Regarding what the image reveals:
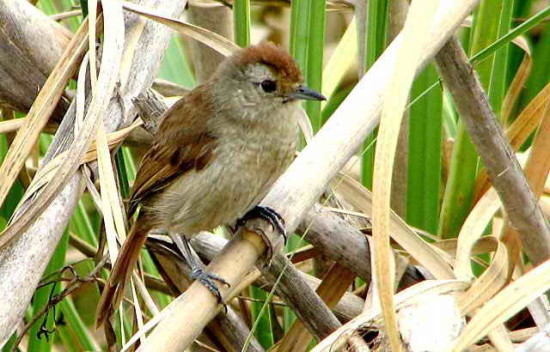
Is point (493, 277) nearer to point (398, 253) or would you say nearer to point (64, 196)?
point (398, 253)

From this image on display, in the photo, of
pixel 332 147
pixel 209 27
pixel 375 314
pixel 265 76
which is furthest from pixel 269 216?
pixel 209 27

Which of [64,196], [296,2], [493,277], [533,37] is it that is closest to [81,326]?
[64,196]

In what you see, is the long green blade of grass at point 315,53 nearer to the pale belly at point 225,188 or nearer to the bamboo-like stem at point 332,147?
the pale belly at point 225,188

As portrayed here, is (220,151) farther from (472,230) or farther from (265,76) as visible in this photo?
(472,230)

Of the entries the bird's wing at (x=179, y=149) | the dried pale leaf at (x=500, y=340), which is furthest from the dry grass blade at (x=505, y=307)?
the bird's wing at (x=179, y=149)

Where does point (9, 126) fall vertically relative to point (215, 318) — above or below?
above

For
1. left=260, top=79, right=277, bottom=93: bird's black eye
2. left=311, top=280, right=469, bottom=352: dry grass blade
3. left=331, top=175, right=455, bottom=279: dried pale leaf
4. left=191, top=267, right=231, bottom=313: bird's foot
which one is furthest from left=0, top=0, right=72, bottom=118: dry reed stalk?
left=311, top=280, right=469, bottom=352: dry grass blade

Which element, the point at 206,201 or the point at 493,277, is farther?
the point at 206,201

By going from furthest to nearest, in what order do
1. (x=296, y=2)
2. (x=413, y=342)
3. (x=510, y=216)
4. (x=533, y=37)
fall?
(x=533, y=37)
(x=296, y=2)
(x=510, y=216)
(x=413, y=342)
